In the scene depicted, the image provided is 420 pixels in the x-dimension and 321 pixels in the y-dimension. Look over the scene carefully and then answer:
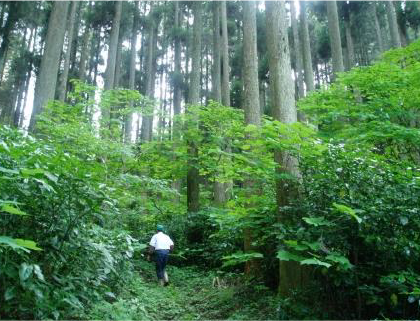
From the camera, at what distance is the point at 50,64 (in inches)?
442

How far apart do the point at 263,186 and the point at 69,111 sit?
6883mm

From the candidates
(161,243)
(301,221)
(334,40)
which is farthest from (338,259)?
(334,40)

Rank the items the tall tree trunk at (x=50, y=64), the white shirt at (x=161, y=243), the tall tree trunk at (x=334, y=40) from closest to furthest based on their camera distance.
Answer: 1. the white shirt at (x=161, y=243)
2. the tall tree trunk at (x=50, y=64)
3. the tall tree trunk at (x=334, y=40)

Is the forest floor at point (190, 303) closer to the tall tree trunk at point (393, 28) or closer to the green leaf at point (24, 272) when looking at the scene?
the green leaf at point (24, 272)

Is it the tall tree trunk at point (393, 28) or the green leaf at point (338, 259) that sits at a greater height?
the tall tree trunk at point (393, 28)

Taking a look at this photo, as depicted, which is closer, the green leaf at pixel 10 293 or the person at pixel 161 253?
the green leaf at pixel 10 293

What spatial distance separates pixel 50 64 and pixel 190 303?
9.15 meters

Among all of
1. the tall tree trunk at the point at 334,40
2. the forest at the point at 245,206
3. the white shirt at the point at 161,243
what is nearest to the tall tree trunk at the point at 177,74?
the tall tree trunk at the point at 334,40

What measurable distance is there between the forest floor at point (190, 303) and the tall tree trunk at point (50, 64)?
6640 mm

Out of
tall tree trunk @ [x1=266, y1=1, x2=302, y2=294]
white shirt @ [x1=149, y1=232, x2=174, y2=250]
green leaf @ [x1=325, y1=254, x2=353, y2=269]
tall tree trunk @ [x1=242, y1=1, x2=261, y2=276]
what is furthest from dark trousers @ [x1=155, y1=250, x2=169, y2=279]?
green leaf @ [x1=325, y1=254, x2=353, y2=269]

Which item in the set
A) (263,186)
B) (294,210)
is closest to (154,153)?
(263,186)

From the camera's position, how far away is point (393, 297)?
374 centimetres

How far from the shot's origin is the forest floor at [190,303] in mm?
4297

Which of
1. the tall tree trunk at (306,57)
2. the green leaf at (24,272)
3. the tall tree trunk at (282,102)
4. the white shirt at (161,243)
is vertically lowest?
the green leaf at (24,272)
